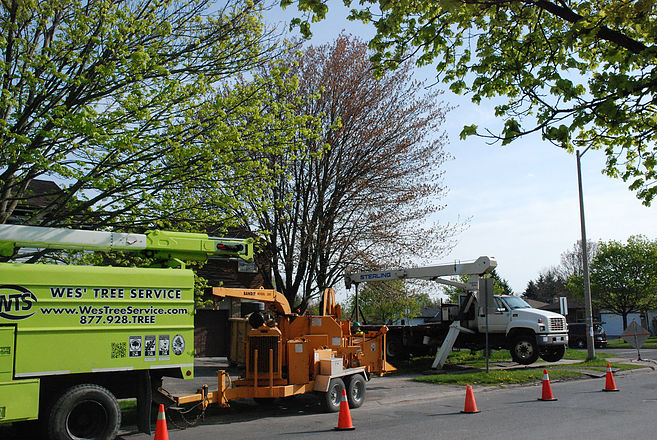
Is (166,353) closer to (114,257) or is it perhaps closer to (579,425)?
(114,257)

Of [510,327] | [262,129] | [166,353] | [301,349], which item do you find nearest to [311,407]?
[301,349]


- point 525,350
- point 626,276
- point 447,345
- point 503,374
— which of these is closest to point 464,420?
point 503,374

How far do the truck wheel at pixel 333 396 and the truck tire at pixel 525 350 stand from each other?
→ 10195 millimetres

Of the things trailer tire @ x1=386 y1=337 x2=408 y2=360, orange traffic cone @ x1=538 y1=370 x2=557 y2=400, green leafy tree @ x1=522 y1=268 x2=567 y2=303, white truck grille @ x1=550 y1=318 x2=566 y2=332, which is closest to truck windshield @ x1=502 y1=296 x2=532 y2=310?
white truck grille @ x1=550 y1=318 x2=566 y2=332

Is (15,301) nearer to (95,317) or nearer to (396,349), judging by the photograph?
(95,317)

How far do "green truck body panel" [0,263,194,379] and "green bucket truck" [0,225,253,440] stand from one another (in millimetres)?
13

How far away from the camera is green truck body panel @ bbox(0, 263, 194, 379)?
7.30m

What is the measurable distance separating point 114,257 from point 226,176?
2874 mm

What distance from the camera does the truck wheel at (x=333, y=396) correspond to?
449 inches

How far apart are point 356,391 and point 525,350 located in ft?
31.6

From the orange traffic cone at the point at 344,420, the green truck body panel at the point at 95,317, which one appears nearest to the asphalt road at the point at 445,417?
the orange traffic cone at the point at 344,420

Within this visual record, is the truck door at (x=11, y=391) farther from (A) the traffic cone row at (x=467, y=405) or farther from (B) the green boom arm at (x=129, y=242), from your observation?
(A) the traffic cone row at (x=467, y=405)

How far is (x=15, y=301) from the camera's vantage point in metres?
7.25

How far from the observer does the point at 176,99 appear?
1150cm
